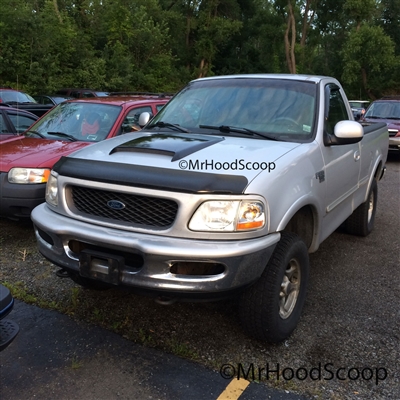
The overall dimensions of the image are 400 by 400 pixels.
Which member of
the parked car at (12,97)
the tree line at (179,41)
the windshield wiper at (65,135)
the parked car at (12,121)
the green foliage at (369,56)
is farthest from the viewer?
the green foliage at (369,56)

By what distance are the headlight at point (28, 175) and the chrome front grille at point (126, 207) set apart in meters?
1.99

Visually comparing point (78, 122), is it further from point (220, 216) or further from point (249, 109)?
point (220, 216)

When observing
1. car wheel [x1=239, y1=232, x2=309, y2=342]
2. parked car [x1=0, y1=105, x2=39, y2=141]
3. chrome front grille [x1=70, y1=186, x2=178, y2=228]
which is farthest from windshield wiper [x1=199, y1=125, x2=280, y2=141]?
parked car [x1=0, y1=105, x2=39, y2=141]

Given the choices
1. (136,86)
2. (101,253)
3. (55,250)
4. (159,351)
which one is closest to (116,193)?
(101,253)

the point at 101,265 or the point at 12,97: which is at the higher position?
the point at 101,265

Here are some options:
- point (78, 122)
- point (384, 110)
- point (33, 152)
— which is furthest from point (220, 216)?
point (384, 110)

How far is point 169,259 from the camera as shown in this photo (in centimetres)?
272

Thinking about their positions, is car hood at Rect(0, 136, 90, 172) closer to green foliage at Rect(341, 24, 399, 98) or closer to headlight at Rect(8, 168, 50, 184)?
headlight at Rect(8, 168, 50, 184)

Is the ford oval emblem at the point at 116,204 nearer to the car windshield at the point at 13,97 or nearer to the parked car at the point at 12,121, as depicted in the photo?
the parked car at the point at 12,121

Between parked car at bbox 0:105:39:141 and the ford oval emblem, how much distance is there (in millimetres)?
4251

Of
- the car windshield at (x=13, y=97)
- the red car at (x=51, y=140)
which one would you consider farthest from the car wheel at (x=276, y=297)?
the car windshield at (x=13, y=97)

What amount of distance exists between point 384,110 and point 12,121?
34.8ft

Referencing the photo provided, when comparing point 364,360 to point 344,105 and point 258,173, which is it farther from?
point 344,105

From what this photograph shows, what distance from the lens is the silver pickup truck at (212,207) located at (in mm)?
2777
